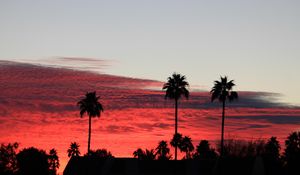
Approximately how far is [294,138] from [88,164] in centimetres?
6702

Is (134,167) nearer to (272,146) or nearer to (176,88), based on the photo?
(176,88)

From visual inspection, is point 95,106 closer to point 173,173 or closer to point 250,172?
point 173,173

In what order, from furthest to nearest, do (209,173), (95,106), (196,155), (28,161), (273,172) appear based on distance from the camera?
(196,155) → (28,161) → (95,106) → (209,173) → (273,172)

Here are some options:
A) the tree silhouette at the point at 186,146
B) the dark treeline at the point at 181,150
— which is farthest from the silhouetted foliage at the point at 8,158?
the tree silhouette at the point at 186,146

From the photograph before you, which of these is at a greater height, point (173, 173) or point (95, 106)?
point (95, 106)

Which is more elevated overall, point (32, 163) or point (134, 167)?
point (134, 167)

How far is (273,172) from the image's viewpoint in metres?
81.8

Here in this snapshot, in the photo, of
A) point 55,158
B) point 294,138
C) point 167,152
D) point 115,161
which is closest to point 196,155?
point 167,152

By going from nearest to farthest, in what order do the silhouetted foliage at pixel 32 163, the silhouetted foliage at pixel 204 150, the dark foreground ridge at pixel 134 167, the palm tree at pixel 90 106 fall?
the dark foreground ridge at pixel 134 167
the palm tree at pixel 90 106
the silhouetted foliage at pixel 32 163
the silhouetted foliage at pixel 204 150

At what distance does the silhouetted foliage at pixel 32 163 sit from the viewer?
13025 cm

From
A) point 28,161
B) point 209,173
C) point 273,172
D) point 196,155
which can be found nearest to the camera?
point 273,172

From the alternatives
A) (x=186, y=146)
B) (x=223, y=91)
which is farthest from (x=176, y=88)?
(x=186, y=146)

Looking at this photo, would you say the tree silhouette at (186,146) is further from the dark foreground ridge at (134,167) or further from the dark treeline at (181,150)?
the dark foreground ridge at (134,167)

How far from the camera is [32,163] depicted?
134 meters
